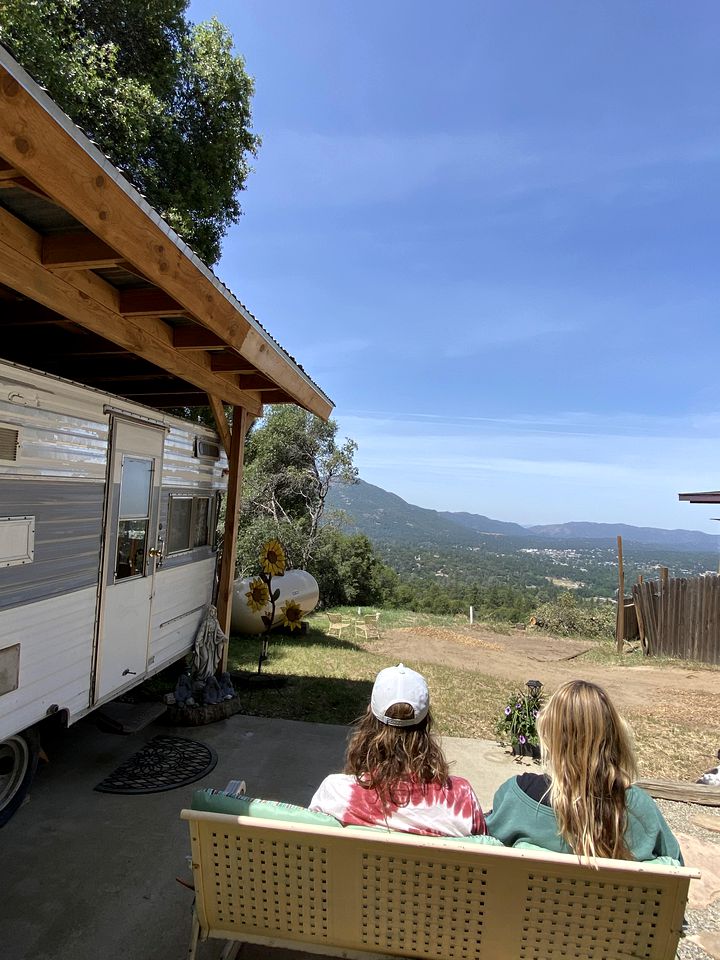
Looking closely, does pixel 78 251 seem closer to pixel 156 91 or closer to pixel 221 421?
pixel 221 421

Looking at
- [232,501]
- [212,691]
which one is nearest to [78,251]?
[232,501]

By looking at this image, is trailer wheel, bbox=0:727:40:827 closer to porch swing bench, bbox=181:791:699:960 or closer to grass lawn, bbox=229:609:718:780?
porch swing bench, bbox=181:791:699:960

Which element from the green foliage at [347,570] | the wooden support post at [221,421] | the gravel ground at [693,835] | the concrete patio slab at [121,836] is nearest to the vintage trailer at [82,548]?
the wooden support post at [221,421]

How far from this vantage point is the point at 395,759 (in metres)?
2.04

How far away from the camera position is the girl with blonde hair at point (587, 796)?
1.84m

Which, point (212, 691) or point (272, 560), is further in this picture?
point (272, 560)

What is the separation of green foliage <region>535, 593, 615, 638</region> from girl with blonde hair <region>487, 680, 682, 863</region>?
13328mm

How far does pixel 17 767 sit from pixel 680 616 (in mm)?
11157

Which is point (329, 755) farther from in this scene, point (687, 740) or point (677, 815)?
point (687, 740)

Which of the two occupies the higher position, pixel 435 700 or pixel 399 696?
pixel 399 696

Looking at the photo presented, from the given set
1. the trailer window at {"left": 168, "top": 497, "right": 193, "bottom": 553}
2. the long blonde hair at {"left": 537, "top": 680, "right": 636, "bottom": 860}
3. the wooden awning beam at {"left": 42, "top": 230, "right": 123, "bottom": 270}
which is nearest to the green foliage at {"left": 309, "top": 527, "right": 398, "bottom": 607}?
the trailer window at {"left": 168, "top": 497, "right": 193, "bottom": 553}

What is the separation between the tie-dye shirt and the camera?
2.00 m

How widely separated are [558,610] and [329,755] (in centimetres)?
1198

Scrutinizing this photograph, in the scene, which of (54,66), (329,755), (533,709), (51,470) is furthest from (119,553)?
(54,66)
